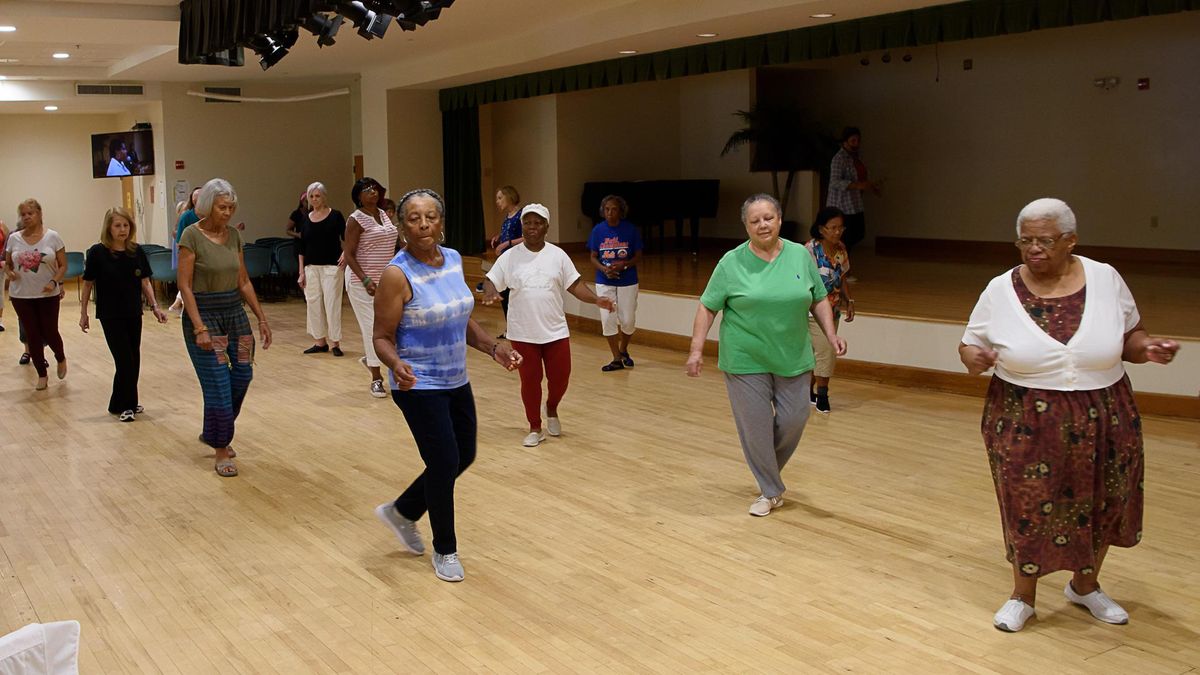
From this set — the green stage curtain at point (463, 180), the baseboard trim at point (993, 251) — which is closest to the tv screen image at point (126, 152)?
the green stage curtain at point (463, 180)

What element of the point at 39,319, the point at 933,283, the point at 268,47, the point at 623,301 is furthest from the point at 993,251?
the point at 39,319

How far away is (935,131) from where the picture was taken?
49.7 ft

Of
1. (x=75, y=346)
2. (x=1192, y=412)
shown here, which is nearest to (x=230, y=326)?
(x=1192, y=412)

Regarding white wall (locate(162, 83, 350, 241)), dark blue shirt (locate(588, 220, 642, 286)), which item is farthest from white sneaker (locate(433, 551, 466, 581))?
white wall (locate(162, 83, 350, 241))

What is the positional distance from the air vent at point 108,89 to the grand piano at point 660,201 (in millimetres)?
6473

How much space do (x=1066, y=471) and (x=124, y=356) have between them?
246 inches

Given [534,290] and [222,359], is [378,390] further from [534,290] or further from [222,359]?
[222,359]

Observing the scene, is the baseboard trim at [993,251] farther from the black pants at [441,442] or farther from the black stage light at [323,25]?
the black pants at [441,442]

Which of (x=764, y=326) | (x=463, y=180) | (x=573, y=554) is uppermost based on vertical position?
(x=463, y=180)

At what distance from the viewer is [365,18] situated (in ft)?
22.9

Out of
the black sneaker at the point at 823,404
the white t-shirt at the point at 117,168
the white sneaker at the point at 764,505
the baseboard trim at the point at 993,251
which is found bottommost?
the white sneaker at the point at 764,505

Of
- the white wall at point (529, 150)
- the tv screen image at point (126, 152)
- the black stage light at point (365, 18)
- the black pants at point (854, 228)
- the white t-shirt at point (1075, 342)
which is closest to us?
the white t-shirt at point (1075, 342)

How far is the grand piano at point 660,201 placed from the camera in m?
15.5

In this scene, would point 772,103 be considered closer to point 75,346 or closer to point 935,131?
point 935,131
